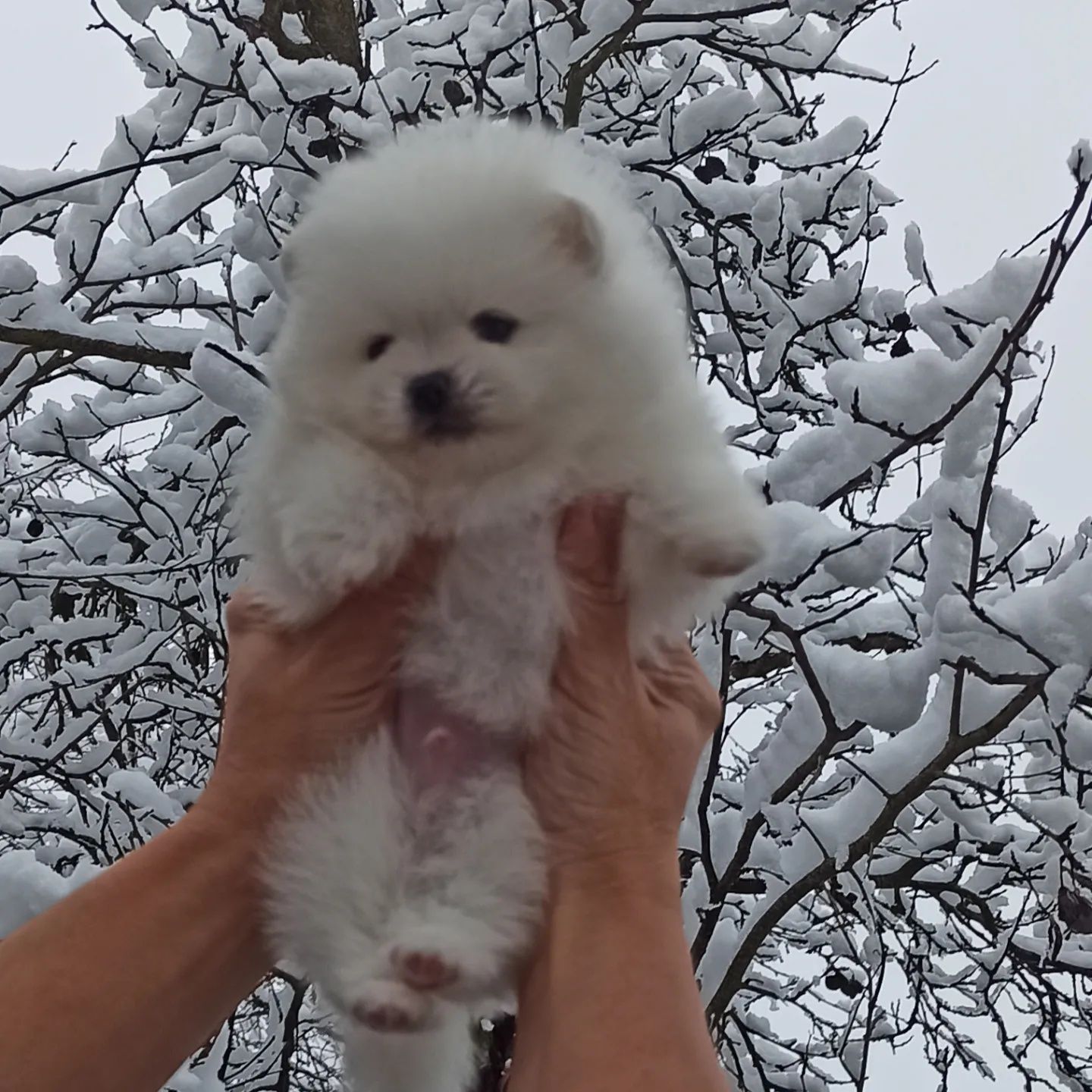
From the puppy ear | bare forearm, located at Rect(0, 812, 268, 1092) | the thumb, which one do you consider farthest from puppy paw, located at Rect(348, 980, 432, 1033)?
the puppy ear

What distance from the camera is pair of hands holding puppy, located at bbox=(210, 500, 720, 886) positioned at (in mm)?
2441

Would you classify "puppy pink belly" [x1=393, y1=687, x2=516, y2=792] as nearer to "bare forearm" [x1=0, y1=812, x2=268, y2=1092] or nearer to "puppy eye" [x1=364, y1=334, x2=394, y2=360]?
"bare forearm" [x1=0, y1=812, x2=268, y2=1092]

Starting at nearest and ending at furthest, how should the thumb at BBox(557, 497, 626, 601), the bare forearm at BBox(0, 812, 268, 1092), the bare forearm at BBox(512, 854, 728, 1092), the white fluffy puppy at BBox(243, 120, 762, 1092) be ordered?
the bare forearm at BBox(512, 854, 728, 1092) → the bare forearm at BBox(0, 812, 268, 1092) → the white fluffy puppy at BBox(243, 120, 762, 1092) → the thumb at BBox(557, 497, 626, 601)

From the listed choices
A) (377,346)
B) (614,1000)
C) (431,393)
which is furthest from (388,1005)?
(377,346)

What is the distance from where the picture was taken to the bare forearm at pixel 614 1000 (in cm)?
Answer: 213

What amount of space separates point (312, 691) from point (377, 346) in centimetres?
78

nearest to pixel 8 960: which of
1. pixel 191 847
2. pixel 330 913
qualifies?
pixel 191 847

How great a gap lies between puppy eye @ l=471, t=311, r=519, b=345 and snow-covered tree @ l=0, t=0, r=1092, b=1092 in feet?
4.72

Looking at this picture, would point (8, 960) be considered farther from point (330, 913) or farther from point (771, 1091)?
point (771, 1091)

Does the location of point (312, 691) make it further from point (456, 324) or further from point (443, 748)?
point (456, 324)

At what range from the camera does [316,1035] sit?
5.57 metres

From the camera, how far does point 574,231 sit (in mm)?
2516

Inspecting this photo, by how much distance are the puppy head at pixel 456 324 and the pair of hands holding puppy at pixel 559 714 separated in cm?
26

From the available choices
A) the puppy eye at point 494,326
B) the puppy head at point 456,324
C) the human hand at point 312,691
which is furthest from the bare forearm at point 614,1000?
the puppy eye at point 494,326
